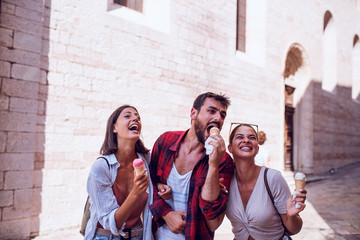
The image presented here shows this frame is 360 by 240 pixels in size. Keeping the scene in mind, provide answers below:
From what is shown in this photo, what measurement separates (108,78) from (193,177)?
4.05m

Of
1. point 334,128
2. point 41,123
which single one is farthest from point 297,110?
point 41,123

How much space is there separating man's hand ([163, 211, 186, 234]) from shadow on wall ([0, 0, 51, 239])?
335cm

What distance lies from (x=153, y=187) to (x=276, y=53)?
9475 millimetres

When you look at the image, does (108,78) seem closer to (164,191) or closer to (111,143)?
(111,143)

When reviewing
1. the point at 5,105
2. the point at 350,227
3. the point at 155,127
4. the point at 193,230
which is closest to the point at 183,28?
the point at 155,127

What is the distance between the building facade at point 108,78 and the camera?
14.1 ft

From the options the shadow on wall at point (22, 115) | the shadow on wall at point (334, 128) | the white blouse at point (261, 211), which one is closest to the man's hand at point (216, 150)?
the white blouse at point (261, 211)

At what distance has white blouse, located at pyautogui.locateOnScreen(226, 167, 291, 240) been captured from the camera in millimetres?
1855

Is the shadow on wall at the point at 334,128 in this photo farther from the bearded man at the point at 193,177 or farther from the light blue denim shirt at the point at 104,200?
the light blue denim shirt at the point at 104,200

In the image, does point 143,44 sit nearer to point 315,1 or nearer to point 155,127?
point 155,127

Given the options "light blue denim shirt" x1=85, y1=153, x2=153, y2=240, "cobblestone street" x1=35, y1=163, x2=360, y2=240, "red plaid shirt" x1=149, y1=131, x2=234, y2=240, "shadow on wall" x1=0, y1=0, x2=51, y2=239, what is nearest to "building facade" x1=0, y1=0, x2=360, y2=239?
"shadow on wall" x1=0, y1=0, x2=51, y2=239

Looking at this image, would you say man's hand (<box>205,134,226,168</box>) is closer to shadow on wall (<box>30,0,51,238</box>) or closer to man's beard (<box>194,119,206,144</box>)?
man's beard (<box>194,119,206,144</box>)

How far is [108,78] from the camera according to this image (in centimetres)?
542

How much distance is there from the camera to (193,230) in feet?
5.58
